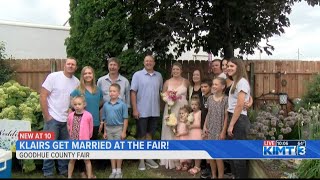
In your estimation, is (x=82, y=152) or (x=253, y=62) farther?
(x=253, y=62)

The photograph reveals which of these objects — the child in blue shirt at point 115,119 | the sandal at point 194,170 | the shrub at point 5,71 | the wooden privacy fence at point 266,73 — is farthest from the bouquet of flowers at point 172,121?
the shrub at point 5,71

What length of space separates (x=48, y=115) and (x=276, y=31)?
4.87 metres

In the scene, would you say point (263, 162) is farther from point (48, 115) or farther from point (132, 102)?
point (48, 115)

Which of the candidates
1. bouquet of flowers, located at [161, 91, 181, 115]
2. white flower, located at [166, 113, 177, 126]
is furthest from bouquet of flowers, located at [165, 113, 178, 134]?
bouquet of flowers, located at [161, 91, 181, 115]

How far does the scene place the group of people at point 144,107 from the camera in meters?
5.62

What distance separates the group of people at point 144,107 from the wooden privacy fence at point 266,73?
10.5 feet

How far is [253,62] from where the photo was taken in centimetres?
967

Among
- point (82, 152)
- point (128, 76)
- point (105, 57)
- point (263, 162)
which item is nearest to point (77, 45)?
point (105, 57)

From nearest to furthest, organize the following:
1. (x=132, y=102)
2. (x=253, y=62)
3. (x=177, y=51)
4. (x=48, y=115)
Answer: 1. (x=48, y=115)
2. (x=132, y=102)
3. (x=177, y=51)
4. (x=253, y=62)

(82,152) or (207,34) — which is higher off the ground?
(207,34)

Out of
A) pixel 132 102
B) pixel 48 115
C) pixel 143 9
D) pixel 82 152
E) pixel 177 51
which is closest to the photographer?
→ pixel 82 152

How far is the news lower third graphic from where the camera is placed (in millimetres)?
5129

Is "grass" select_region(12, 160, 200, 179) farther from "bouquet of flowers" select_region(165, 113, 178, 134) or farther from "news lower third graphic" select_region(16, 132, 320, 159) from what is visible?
"news lower third graphic" select_region(16, 132, 320, 159)

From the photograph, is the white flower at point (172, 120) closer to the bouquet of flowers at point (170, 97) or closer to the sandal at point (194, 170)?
the bouquet of flowers at point (170, 97)
